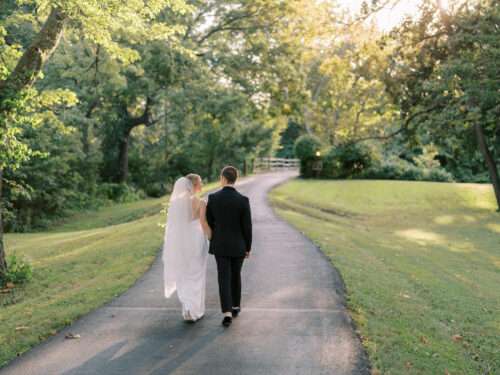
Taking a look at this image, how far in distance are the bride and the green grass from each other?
1.73 m

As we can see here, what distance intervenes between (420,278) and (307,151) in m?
33.3

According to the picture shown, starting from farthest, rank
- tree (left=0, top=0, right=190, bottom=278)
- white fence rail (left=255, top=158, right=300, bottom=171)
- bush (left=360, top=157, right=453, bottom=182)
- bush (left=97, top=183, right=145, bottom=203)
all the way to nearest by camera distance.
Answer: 1. white fence rail (left=255, top=158, right=300, bottom=171)
2. bush (left=360, top=157, right=453, bottom=182)
3. bush (left=97, top=183, right=145, bottom=203)
4. tree (left=0, top=0, right=190, bottom=278)

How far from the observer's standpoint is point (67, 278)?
12.1 metres

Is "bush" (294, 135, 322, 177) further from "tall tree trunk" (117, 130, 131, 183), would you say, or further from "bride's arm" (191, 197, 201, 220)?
"bride's arm" (191, 197, 201, 220)

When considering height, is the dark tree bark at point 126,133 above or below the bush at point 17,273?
above

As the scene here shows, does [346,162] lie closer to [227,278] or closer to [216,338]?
[227,278]

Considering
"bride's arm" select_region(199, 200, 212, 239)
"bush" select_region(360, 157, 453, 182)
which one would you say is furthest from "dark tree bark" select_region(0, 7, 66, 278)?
"bush" select_region(360, 157, 453, 182)

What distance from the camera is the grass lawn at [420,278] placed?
21.8 ft

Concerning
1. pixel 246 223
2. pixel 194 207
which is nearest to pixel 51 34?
pixel 194 207

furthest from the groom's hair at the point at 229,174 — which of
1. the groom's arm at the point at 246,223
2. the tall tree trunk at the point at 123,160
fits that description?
the tall tree trunk at the point at 123,160

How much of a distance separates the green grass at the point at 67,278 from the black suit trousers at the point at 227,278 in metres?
2.32

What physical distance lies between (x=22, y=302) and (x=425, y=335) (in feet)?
23.7

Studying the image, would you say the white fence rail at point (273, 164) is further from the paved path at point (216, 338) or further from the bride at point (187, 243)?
the bride at point (187, 243)

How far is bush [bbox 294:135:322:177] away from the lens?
44562mm
